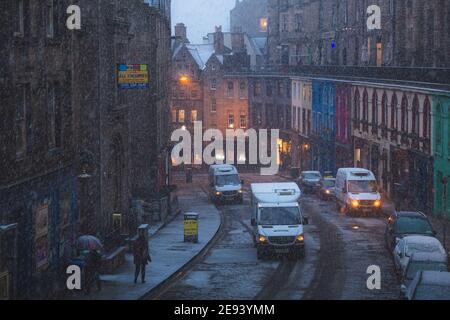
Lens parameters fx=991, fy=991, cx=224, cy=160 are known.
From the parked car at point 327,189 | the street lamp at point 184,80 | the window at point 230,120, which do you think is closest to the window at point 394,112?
the parked car at point 327,189

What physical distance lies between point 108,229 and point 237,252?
5.41 m

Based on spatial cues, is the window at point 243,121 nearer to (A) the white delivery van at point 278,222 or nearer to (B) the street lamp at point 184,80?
(B) the street lamp at point 184,80

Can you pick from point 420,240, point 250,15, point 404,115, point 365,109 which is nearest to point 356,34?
point 365,109

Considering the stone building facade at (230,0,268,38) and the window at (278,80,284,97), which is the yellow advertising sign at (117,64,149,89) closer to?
the window at (278,80,284,97)

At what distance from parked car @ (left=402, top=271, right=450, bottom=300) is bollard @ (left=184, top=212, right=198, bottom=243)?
716 inches

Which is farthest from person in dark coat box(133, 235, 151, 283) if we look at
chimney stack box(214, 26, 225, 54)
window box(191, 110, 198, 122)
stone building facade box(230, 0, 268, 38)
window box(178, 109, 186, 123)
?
stone building facade box(230, 0, 268, 38)

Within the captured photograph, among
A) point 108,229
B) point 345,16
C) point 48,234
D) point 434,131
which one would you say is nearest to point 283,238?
point 108,229

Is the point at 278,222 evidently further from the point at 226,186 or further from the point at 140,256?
the point at 226,186

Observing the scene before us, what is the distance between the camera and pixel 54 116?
31391 millimetres

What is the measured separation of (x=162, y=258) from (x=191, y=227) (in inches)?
199

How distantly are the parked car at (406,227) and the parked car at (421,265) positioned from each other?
647 centimetres

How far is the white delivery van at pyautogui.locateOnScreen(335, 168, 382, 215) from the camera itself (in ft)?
169

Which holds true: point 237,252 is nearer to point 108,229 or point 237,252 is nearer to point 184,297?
point 108,229

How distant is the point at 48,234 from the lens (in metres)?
29.6
